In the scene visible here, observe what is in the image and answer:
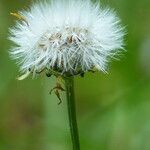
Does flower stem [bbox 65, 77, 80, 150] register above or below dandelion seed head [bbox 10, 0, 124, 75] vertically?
below

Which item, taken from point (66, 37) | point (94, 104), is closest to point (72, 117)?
point (66, 37)

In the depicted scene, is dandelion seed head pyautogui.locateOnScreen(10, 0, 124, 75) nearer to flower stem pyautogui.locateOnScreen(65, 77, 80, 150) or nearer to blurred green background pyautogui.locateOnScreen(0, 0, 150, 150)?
flower stem pyautogui.locateOnScreen(65, 77, 80, 150)

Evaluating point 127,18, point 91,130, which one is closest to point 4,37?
point 127,18

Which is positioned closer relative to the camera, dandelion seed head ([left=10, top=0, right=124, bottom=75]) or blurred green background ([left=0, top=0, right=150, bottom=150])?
dandelion seed head ([left=10, top=0, right=124, bottom=75])

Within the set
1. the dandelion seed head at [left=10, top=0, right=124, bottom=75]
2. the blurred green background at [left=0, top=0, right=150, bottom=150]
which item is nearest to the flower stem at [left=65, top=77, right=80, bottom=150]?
the dandelion seed head at [left=10, top=0, right=124, bottom=75]

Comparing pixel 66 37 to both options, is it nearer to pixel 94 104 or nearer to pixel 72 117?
pixel 72 117

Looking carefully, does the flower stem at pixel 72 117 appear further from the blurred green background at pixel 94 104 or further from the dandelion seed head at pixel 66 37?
the blurred green background at pixel 94 104
